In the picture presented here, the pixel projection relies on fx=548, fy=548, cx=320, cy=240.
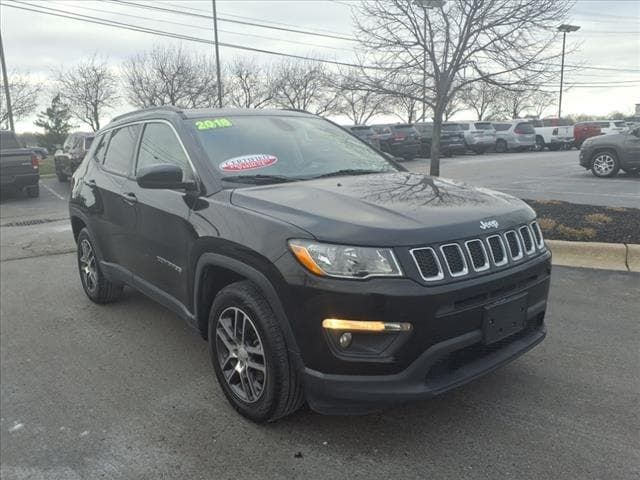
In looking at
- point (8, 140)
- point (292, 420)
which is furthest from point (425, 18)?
point (8, 140)

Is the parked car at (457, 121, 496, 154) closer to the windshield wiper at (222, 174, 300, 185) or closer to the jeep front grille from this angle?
the windshield wiper at (222, 174, 300, 185)

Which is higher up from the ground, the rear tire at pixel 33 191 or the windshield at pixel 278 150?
the windshield at pixel 278 150

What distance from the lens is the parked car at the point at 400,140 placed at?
24.3 metres

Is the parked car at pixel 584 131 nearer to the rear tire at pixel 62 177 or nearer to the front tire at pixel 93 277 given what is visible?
the rear tire at pixel 62 177

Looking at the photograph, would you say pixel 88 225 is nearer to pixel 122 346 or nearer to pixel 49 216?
pixel 122 346

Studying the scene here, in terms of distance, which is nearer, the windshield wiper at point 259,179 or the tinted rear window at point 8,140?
the windshield wiper at point 259,179

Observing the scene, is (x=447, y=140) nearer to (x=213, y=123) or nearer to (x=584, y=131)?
(x=584, y=131)

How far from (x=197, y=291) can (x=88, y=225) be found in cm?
231

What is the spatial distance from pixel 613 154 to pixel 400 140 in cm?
1102

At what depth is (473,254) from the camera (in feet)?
8.76

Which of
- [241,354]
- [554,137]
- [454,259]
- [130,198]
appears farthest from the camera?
[554,137]

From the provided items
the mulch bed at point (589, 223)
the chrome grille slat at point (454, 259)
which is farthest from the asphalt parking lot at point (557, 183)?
the chrome grille slat at point (454, 259)

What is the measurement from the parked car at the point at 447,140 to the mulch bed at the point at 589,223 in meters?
19.5

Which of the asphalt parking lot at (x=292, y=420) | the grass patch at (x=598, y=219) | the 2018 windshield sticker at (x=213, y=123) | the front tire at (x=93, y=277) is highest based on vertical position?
the 2018 windshield sticker at (x=213, y=123)
